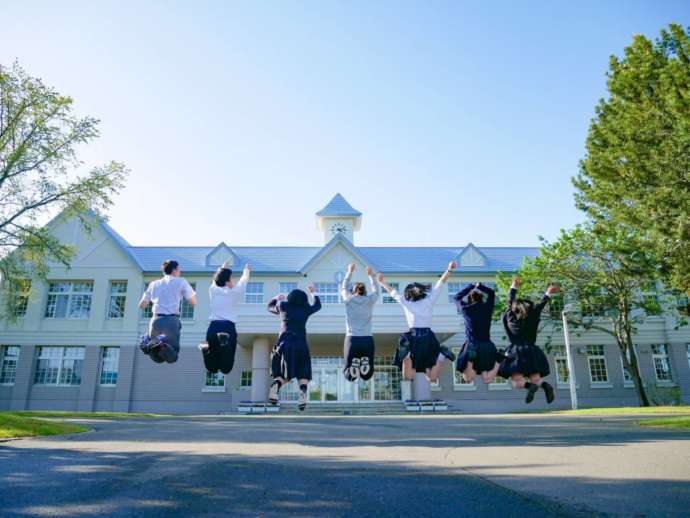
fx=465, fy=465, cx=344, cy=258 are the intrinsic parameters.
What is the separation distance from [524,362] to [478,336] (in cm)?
87

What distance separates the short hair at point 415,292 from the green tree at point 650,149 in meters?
12.6

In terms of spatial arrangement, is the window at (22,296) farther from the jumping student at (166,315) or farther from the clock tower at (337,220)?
the clock tower at (337,220)

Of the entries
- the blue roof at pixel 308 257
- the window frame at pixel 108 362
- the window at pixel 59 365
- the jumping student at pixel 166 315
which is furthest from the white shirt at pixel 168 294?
the window at pixel 59 365

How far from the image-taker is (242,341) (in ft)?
98.7

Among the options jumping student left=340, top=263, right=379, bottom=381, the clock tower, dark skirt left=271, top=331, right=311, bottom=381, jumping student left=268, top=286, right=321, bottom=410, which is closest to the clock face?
the clock tower

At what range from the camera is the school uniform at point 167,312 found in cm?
805

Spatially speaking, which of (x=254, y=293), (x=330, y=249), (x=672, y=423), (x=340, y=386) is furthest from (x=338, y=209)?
(x=672, y=423)

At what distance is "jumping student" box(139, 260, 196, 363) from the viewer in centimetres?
798

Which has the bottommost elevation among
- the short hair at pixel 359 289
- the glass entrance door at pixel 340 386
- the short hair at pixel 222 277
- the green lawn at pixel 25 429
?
the green lawn at pixel 25 429

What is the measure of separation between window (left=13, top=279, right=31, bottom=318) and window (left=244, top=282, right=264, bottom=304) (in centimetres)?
1241

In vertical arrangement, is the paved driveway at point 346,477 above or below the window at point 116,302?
below

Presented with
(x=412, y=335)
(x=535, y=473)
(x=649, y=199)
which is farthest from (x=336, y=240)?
(x=535, y=473)

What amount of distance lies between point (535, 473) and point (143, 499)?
5.35 metres

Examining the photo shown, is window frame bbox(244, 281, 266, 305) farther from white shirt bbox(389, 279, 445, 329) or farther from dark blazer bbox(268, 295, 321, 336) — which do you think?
white shirt bbox(389, 279, 445, 329)
